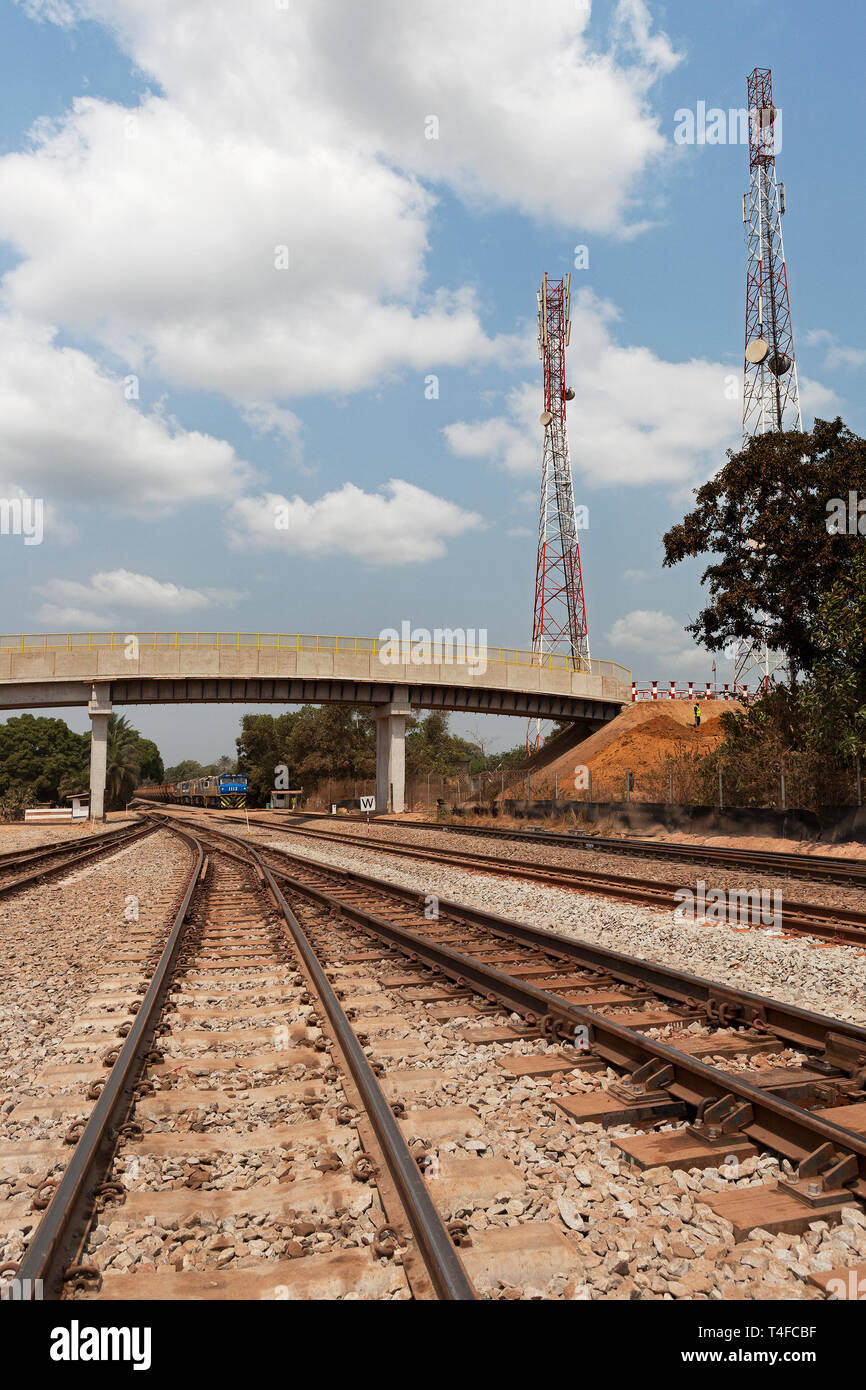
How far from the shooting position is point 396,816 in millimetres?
45094

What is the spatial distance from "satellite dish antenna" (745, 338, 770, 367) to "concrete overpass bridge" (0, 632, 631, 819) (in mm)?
19023

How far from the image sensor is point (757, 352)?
35375 millimetres

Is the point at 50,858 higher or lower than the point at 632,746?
lower

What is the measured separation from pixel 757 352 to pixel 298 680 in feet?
86.9

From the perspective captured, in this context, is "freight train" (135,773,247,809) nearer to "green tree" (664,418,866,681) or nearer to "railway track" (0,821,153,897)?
"railway track" (0,821,153,897)

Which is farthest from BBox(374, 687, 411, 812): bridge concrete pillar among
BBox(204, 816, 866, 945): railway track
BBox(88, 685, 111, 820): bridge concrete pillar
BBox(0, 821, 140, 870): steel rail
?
BBox(204, 816, 866, 945): railway track

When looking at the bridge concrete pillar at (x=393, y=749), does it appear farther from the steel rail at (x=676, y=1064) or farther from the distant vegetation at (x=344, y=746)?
the steel rail at (x=676, y=1064)

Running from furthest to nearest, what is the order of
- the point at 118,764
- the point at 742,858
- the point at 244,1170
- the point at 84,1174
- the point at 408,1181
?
1. the point at 118,764
2. the point at 742,858
3. the point at 244,1170
4. the point at 84,1174
5. the point at 408,1181

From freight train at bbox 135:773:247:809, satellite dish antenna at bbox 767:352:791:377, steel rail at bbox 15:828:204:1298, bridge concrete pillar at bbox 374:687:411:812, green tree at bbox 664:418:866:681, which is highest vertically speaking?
satellite dish antenna at bbox 767:352:791:377

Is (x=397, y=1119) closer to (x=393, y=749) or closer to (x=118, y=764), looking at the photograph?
(x=393, y=749)

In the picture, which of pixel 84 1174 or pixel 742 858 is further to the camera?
pixel 742 858

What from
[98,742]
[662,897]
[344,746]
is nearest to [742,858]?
[662,897]

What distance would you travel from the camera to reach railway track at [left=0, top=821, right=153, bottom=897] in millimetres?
16695
